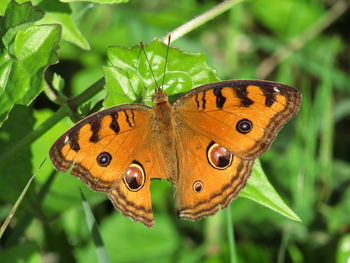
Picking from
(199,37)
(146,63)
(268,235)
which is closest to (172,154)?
(146,63)

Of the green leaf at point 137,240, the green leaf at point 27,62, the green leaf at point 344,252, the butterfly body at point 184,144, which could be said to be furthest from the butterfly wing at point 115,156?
the green leaf at point 137,240

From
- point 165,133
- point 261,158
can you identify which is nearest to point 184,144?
point 165,133

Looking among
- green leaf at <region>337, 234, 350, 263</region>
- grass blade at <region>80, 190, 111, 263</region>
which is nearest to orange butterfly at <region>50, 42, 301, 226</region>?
grass blade at <region>80, 190, 111, 263</region>

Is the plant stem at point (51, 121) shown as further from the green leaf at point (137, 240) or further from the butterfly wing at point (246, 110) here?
the green leaf at point (137, 240)

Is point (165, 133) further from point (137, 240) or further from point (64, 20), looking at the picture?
point (137, 240)

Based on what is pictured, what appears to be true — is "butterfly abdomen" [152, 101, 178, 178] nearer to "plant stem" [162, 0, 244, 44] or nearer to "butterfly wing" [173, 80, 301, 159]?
"butterfly wing" [173, 80, 301, 159]

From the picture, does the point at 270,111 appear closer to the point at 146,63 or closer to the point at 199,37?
the point at 146,63
